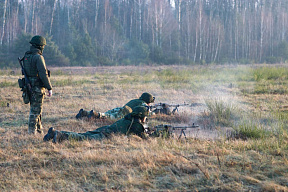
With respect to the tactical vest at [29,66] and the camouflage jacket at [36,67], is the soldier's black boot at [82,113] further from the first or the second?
the tactical vest at [29,66]

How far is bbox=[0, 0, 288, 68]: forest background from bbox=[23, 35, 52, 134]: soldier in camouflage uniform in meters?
25.0

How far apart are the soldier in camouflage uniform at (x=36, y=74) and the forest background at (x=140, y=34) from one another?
25.0 m

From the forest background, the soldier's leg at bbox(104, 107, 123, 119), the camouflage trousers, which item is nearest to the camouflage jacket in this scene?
the camouflage trousers

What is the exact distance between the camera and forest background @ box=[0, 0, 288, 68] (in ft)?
108

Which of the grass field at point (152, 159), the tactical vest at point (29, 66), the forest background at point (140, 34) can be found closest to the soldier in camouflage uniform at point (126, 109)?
the grass field at point (152, 159)

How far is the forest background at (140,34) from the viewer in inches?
1294

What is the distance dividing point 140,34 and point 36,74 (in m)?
33.1

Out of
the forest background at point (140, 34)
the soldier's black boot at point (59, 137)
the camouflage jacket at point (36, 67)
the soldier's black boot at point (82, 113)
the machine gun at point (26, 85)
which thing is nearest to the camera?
the soldier's black boot at point (59, 137)

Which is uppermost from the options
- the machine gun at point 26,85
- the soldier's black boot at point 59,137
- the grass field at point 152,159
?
the machine gun at point 26,85

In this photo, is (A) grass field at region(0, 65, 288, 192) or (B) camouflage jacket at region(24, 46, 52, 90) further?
(B) camouflage jacket at region(24, 46, 52, 90)

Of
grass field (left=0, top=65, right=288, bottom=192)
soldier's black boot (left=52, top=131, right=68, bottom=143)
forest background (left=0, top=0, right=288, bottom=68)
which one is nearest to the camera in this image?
grass field (left=0, top=65, right=288, bottom=192)

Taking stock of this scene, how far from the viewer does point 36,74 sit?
18.6 ft

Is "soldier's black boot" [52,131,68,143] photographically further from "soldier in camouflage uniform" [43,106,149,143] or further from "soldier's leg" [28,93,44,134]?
"soldier's leg" [28,93,44,134]

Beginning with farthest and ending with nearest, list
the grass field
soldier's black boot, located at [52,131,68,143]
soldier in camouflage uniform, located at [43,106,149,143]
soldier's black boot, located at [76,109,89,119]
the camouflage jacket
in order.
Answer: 1. soldier's black boot, located at [76,109,89,119]
2. the camouflage jacket
3. soldier in camouflage uniform, located at [43,106,149,143]
4. soldier's black boot, located at [52,131,68,143]
5. the grass field
